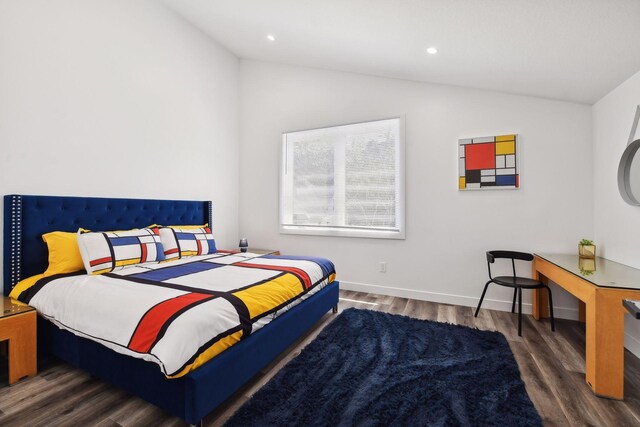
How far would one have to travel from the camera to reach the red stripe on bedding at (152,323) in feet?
4.91

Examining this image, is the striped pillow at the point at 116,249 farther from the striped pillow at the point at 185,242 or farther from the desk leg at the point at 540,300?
the desk leg at the point at 540,300

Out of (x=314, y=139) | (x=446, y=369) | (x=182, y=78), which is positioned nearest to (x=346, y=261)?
(x=314, y=139)

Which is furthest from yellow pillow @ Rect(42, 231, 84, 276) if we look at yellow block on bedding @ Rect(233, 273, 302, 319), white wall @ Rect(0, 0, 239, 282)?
yellow block on bedding @ Rect(233, 273, 302, 319)

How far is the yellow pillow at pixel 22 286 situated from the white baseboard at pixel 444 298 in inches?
119

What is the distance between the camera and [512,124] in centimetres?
319

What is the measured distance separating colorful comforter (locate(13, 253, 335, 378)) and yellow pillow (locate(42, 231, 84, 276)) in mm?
124

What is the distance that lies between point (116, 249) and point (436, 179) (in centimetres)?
325

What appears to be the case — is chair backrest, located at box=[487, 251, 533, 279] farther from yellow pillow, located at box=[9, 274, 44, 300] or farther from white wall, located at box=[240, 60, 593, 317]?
yellow pillow, located at box=[9, 274, 44, 300]

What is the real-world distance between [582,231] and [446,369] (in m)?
2.11

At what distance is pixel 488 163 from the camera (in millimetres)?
3262

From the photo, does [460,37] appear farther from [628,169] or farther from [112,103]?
[112,103]

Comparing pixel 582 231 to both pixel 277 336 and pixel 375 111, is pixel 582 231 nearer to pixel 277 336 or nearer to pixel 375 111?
pixel 375 111

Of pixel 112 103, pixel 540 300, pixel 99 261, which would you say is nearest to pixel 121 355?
pixel 99 261

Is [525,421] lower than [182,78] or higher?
lower
